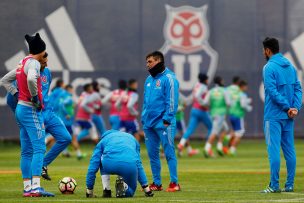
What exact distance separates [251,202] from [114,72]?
74.8 feet

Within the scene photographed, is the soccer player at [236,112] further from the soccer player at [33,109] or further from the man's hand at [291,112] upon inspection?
the soccer player at [33,109]

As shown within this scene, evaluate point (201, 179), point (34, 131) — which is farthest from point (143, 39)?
point (34, 131)

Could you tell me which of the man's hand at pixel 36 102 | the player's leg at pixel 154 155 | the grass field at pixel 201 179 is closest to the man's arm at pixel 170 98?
the player's leg at pixel 154 155

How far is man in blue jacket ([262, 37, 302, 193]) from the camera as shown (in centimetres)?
1548

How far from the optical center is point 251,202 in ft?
44.2

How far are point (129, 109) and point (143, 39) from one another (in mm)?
7218

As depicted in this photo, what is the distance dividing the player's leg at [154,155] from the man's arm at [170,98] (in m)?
0.50

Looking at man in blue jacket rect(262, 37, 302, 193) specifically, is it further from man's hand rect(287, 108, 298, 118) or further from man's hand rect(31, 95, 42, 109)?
man's hand rect(31, 95, 42, 109)

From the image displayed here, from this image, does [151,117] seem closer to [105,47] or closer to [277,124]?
[277,124]

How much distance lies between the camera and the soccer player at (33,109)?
48.8 feet

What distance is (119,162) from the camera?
14062mm

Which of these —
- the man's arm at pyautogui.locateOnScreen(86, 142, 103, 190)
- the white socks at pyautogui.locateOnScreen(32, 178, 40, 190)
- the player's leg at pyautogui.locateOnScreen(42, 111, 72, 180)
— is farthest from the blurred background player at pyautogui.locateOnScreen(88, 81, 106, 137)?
the man's arm at pyautogui.locateOnScreen(86, 142, 103, 190)

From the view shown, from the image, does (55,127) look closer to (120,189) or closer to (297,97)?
(120,189)

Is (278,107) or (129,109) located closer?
(278,107)
